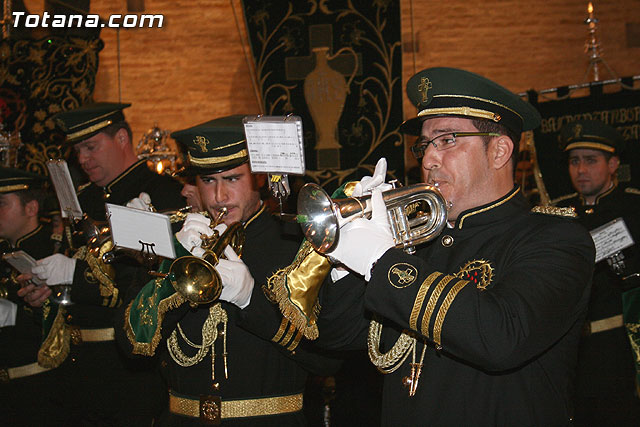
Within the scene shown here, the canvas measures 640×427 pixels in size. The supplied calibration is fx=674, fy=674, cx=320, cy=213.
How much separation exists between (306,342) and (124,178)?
2.13m

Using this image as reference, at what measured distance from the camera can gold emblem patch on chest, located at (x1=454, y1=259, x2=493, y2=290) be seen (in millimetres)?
2047

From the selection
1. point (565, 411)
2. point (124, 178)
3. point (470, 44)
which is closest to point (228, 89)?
point (470, 44)

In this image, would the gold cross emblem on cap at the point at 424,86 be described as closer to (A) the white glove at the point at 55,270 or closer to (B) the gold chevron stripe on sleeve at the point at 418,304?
(B) the gold chevron stripe on sleeve at the point at 418,304

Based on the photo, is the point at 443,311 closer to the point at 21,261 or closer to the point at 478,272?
the point at 478,272

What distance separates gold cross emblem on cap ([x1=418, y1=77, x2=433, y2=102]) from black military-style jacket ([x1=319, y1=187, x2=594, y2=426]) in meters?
0.42

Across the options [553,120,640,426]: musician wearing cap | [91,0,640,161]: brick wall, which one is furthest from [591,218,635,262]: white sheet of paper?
Result: [91,0,640,161]: brick wall

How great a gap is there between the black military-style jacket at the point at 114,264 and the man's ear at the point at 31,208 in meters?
0.39

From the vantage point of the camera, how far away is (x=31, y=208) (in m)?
4.61

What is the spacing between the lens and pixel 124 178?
14.1 feet

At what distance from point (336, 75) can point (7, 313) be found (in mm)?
3131

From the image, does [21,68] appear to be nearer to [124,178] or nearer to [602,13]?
[124,178]

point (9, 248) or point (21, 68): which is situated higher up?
point (21, 68)

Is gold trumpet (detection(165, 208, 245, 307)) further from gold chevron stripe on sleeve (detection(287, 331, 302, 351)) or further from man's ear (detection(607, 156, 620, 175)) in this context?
man's ear (detection(607, 156, 620, 175))

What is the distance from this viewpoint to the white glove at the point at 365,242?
6.38 ft
